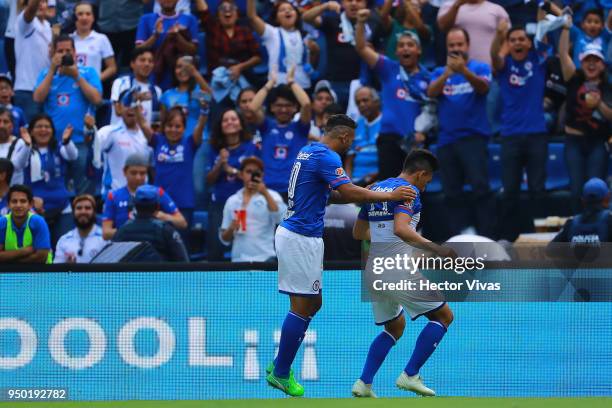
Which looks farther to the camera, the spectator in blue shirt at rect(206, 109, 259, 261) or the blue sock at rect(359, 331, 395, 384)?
the spectator in blue shirt at rect(206, 109, 259, 261)

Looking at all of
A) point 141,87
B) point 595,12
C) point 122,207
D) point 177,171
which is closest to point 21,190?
point 122,207

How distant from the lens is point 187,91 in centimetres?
1520

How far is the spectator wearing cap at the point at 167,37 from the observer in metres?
15.4

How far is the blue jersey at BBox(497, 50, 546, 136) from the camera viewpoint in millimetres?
13578

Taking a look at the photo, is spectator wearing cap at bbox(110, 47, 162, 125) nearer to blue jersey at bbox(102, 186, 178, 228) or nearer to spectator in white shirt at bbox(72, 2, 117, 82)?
spectator in white shirt at bbox(72, 2, 117, 82)

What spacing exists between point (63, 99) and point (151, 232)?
147 inches

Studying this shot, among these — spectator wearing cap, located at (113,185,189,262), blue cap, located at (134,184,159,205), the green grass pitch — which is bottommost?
the green grass pitch

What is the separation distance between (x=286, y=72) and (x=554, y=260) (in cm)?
544

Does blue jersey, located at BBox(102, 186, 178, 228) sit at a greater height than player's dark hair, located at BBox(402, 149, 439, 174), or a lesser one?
lesser

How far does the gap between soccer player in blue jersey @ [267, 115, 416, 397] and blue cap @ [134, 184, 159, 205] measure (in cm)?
327

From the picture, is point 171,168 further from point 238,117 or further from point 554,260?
point 554,260

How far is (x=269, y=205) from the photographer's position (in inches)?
511

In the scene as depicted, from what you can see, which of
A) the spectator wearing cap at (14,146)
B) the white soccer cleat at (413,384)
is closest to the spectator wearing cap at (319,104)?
the spectator wearing cap at (14,146)

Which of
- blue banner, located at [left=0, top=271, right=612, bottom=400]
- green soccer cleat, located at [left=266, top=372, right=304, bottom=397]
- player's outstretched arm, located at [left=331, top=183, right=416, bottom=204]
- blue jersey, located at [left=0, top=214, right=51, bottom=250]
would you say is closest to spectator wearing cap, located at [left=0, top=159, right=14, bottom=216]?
blue jersey, located at [left=0, top=214, right=51, bottom=250]
